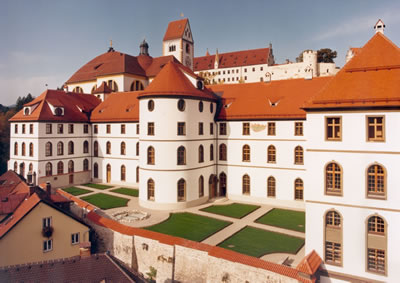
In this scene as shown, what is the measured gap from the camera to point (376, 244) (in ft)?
49.8

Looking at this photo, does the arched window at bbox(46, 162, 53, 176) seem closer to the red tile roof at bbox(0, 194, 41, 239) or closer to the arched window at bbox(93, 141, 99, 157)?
the arched window at bbox(93, 141, 99, 157)

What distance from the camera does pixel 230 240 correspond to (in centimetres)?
2100

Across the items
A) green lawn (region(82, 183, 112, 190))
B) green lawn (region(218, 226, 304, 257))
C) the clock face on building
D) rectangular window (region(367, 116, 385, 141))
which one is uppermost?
the clock face on building

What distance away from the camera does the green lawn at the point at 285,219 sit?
23.7 metres

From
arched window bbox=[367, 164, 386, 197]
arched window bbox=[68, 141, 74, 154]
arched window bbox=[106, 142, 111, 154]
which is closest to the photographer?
arched window bbox=[367, 164, 386, 197]

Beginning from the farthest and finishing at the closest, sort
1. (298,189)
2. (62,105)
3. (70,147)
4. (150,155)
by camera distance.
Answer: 1. (70,147)
2. (62,105)
3. (150,155)
4. (298,189)

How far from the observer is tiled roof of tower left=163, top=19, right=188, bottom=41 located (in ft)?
213

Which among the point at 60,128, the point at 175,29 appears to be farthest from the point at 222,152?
the point at 175,29

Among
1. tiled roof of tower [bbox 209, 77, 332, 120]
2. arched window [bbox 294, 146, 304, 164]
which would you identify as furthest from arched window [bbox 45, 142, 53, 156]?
arched window [bbox 294, 146, 304, 164]

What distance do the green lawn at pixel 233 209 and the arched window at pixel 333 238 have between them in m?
10.3

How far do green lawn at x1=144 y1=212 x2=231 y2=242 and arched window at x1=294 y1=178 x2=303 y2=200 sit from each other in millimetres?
8439

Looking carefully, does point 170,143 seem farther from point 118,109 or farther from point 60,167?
point 60,167

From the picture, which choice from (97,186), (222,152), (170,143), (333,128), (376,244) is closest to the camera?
(376,244)

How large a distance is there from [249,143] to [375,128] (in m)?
16.2
